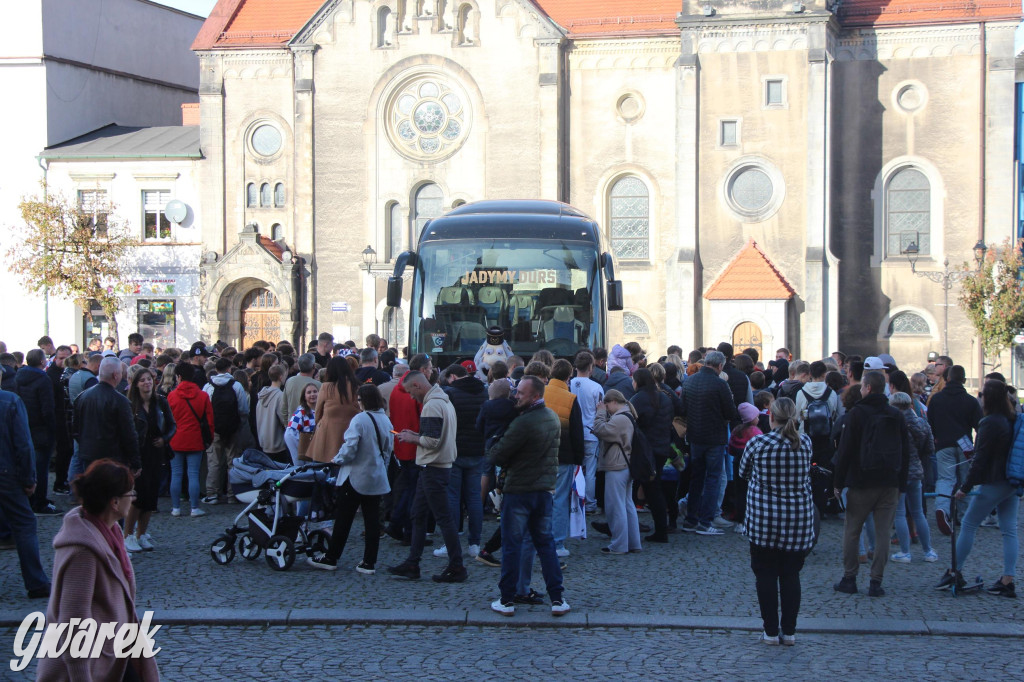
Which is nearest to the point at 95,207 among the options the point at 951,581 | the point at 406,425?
the point at 406,425

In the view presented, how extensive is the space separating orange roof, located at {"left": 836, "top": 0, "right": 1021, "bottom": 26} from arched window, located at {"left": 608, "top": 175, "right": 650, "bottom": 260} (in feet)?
27.5

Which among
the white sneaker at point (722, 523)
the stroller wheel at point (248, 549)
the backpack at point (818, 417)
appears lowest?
the white sneaker at point (722, 523)

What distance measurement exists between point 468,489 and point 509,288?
7329 millimetres

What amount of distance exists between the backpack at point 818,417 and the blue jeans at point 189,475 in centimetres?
697

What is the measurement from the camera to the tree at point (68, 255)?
122ft

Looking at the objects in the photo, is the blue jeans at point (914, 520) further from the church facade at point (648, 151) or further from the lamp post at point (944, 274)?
the lamp post at point (944, 274)

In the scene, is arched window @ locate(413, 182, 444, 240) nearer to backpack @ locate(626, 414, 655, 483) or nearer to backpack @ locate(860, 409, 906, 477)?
backpack @ locate(626, 414, 655, 483)

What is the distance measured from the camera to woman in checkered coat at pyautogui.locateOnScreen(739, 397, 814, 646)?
7820 mm

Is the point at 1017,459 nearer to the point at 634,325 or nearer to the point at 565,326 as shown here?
the point at 565,326

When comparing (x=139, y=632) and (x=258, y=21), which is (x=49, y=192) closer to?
(x=258, y=21)

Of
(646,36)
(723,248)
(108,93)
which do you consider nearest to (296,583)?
(723,248)

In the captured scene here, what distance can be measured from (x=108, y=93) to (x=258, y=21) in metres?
9.58

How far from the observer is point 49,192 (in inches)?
1625

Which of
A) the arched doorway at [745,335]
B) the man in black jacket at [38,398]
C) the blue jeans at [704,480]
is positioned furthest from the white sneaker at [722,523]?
the arched doorway at [745,335]
